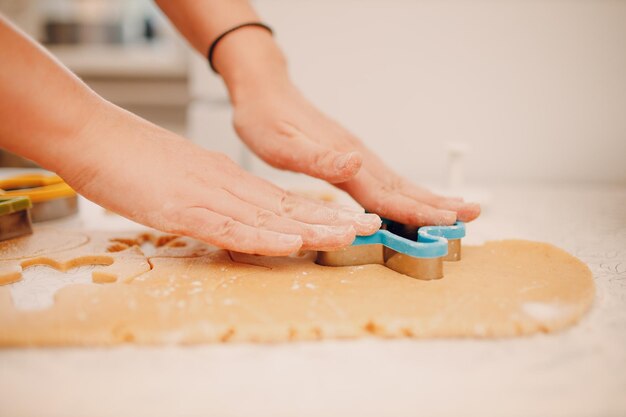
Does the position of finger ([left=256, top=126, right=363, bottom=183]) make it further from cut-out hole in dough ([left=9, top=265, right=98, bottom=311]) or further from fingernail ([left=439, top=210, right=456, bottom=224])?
cut-out hole in dough ([left=9, top=265, right=98, bottom=311])

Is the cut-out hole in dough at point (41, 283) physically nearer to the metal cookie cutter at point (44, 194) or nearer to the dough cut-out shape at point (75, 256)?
the dough cut-out shape at point (75, 256)

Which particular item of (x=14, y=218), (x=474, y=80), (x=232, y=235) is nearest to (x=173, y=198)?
(x=232, y=235)

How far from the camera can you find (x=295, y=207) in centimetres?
61

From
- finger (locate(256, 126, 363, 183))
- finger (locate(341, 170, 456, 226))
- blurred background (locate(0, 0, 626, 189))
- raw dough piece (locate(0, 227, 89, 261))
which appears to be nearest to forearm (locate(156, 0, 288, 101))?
finger (locate(256, 126, 363, 183))

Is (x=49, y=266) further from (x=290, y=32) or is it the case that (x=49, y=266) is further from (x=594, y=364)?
(x=290, y=32)

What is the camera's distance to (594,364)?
39 centimetres

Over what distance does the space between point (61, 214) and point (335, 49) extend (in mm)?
810

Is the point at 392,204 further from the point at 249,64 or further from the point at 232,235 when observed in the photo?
the point at 249,64

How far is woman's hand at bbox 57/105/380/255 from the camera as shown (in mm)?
540

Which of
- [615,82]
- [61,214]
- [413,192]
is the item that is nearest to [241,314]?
[413,192]

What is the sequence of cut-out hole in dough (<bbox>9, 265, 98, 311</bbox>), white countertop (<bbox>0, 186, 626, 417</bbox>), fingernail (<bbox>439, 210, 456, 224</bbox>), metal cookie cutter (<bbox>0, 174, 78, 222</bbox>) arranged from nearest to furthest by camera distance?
white countertop (<bbox>0, 186, 626, 417</bbox>)
cut-out hole in dough (<bbox>9, 265, 98, 311</bbox>)
fingernail (<bbox>439, 210, 456, 224</bbox>)
metal cookie cutter (<bbox>0, 174, 78, 222</bbox>)

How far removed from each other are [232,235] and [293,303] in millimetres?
125

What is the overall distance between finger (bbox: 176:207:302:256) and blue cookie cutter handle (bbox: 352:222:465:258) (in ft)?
0.30

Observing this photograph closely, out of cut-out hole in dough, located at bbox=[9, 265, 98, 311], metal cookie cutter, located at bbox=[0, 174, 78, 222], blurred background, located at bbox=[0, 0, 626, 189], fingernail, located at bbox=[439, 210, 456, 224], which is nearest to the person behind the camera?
cut-out hole in dough, located at bbox=[9, 265, 98, 311]
